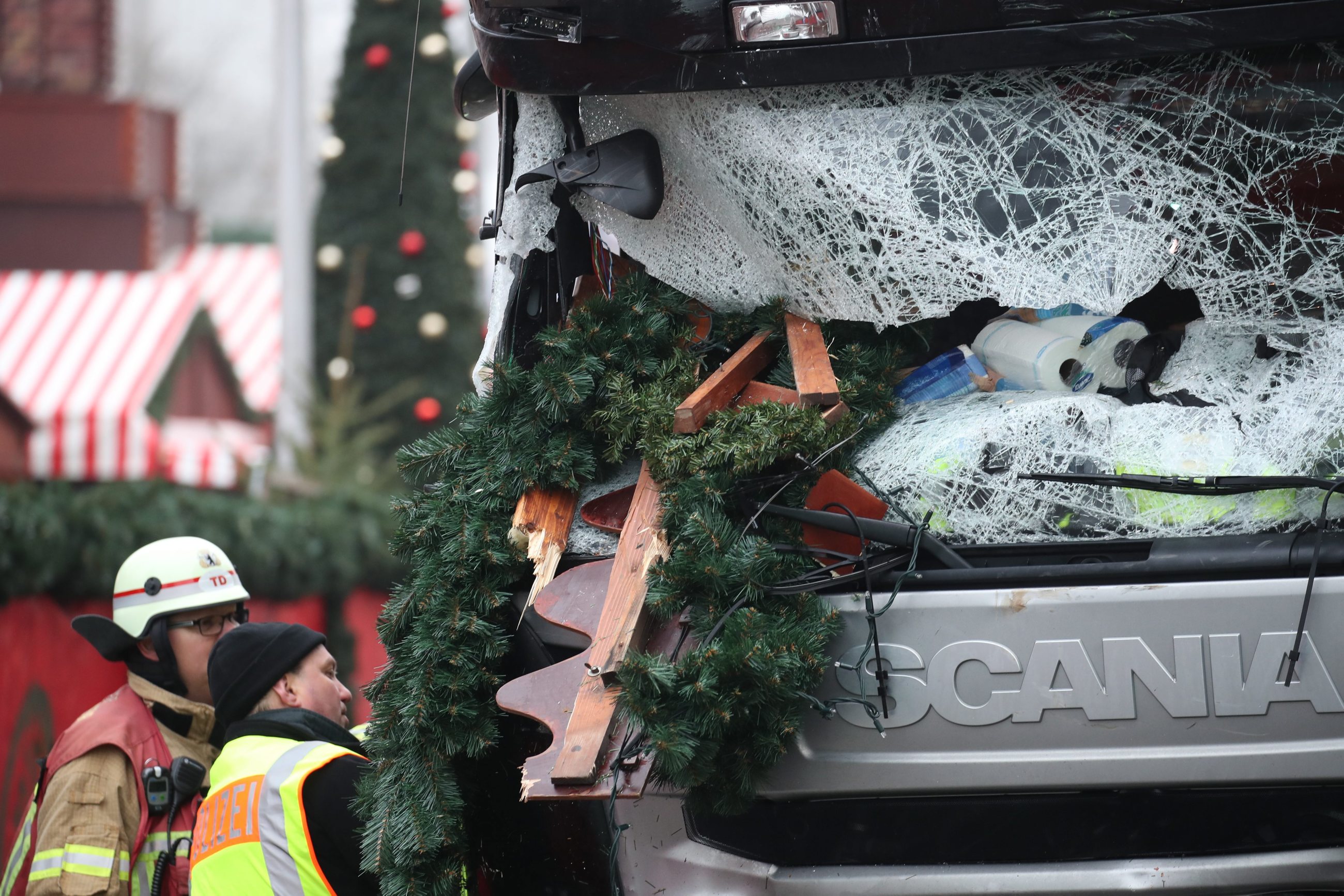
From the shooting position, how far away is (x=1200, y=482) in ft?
7.92

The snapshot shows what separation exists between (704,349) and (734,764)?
934 mm

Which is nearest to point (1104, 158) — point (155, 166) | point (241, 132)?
point (155, 166)

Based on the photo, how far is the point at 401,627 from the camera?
2.76 m

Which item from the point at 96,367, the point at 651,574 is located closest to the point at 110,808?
the point at 651,574

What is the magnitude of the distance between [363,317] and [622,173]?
1010 centimetres

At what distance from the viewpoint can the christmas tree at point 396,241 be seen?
12.3 m

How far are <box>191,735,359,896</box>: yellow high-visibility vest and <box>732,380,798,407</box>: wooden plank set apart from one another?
1224 millimetres

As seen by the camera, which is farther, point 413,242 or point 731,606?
point 413,242

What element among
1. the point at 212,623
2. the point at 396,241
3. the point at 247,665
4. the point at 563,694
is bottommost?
the point at 396,241

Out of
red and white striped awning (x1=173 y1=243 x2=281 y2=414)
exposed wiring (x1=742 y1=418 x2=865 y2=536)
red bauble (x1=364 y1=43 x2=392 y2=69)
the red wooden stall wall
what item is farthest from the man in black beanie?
red and white striped awning (x1=173 y1=243 x2=281 y2=414)

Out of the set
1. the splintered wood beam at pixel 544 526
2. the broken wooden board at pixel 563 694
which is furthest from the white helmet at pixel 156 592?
the broken wooden board at pixel 563 694

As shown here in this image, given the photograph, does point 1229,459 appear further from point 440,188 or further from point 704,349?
point 440,188

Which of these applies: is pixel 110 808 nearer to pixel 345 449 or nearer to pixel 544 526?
pixel 544 526

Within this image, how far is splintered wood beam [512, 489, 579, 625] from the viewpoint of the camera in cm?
266
